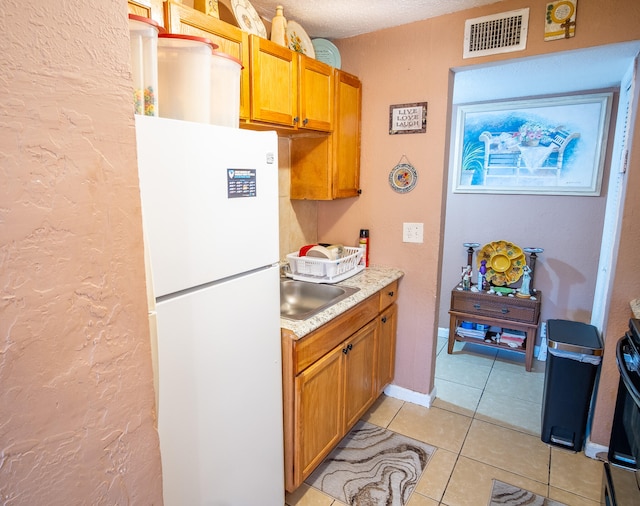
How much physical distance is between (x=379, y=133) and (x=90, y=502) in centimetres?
233

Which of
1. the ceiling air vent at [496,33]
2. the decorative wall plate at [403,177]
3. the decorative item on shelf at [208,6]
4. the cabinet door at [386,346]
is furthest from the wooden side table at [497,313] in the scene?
the decorative item on shelf at [208,6]

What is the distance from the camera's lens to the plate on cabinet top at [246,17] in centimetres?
173

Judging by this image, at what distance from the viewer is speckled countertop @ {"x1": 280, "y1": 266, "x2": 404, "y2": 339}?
64.7 inches

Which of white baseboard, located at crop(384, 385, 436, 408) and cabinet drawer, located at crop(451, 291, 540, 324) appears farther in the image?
cabinet drawer, located at crop(451, 291, 540, 324)

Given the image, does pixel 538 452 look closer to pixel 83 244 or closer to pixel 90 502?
pixel 90 502

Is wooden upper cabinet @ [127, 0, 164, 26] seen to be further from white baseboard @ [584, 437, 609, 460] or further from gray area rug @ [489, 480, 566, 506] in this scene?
white baseboard @ [584, 437, 609, 460]

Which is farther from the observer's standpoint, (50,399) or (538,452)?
(538,452)

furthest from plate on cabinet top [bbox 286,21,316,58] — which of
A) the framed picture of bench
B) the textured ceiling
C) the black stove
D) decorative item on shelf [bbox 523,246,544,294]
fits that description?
decorative item on shelf [bbox 523,246,544,294]

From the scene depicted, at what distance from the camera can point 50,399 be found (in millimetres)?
594

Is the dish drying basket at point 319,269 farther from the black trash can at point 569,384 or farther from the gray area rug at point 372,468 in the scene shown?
the black trash can at point 569,384

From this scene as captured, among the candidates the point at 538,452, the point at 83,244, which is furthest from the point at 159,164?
the point at 538,452

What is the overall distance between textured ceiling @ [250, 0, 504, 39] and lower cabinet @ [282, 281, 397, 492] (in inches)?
60.4

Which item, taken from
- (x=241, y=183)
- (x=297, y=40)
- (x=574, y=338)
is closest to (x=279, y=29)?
(x=297, y=40)

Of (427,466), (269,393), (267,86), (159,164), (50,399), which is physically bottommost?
(427,466)
